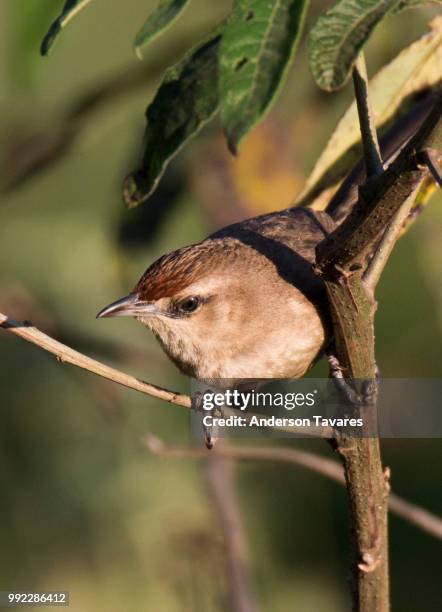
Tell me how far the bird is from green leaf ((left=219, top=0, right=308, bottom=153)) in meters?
1.84

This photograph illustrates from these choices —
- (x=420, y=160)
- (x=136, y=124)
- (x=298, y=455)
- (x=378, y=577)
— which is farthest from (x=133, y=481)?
(x=420, y=160)

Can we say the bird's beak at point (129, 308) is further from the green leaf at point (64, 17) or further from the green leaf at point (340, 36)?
the green leaf at point (340, 36)

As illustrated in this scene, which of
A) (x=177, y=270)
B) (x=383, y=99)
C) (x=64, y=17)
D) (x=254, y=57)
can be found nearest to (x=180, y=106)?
(x=64, y=17)

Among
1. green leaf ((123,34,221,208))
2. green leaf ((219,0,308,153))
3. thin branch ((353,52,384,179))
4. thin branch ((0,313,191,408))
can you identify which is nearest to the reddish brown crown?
thin branch ((0,313,191,408))

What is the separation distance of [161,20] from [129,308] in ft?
6.38

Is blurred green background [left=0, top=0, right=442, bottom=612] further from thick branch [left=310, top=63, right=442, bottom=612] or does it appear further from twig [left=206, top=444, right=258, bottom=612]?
thick branch [left=310, top=63, right=442, bottom=612]

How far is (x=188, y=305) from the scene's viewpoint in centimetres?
353

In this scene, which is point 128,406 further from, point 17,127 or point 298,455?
point 298,455

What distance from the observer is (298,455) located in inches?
119

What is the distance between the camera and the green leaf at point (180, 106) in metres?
1.87

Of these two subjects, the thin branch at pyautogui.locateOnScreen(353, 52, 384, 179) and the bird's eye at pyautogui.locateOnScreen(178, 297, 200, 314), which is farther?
the bird's eye at pyautogui.locateOnScreen(178, 297, 200, 314)

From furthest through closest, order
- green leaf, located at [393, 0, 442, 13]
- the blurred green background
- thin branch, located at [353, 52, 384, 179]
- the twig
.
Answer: the blurred green background
the twig
thin branch, located at [353, 52, 384, 179]
green leaf, located at [393, 0, 442, 13]

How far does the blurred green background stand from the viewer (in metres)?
4.23

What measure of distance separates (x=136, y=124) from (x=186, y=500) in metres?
1.98
